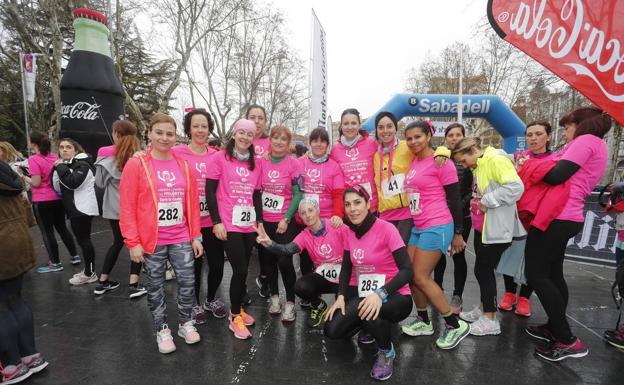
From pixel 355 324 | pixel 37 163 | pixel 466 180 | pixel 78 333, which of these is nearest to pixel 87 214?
pixel 37 163

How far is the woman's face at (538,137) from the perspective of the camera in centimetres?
331

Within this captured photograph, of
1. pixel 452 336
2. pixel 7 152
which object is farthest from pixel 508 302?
pixel 7 152

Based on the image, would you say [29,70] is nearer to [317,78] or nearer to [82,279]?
[317,78]

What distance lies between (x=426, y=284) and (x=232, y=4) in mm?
16077

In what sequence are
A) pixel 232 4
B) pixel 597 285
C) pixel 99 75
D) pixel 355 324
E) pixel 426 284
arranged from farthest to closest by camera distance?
pixel 232 4
pixel 99 75
pixel 597 285
pixel 426 284
pixel 355 324

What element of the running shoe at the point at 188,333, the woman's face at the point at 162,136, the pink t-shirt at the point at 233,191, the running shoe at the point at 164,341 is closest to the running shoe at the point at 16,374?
the running shoe at the point at 164,341

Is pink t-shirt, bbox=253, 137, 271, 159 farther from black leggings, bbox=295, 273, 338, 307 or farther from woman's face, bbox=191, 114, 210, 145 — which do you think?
black leggings, bbox=295, 273, 338, 307

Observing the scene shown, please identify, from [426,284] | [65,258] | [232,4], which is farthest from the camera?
[232,4]

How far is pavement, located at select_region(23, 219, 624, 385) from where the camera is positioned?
2.29m

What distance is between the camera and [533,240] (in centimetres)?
259

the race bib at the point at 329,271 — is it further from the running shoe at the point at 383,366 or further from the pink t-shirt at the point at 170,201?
the pink t-shirt at the point at 170,201

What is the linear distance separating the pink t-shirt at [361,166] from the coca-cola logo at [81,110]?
8326 mm

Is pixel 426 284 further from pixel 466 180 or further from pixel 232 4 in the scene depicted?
pixel 232 4

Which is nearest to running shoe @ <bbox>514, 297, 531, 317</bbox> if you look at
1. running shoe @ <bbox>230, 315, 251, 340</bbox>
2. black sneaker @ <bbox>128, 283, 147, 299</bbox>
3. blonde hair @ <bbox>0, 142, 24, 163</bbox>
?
running shoe @ <bbox>230, 315, 251, 340</bbox>
